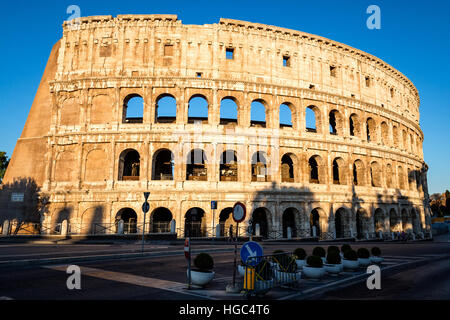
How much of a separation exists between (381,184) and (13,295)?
1487 inches

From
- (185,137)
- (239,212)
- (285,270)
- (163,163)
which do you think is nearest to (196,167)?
(163,163)

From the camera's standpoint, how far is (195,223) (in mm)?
29516

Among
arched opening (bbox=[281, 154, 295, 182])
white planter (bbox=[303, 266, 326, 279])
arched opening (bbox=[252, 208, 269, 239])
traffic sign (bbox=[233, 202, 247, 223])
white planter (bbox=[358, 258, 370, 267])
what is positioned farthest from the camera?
arched opening (bbox=[281, 154, 295, 182])

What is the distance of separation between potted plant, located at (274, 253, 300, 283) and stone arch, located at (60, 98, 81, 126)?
1084 inches

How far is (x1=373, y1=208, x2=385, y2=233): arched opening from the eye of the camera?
3516cm

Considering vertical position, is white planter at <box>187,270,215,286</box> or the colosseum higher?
the colosseum

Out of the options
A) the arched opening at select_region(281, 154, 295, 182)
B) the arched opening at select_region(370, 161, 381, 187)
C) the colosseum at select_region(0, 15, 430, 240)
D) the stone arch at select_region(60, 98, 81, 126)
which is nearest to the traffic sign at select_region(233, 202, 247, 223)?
the colosseum at select_region(0, 15, 430, 240)

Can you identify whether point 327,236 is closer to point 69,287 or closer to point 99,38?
point 69,287

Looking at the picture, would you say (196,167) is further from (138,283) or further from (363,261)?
(138,283)

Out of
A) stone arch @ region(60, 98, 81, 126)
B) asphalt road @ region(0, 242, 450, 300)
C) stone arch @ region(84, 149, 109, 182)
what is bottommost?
asphalt road @ region(0, 242, 450, 300)

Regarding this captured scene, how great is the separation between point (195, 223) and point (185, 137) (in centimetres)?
883

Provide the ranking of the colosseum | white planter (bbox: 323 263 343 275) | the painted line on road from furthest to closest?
the colosseum
white planter (bbox: 323 263 343 275)
the painted line on road

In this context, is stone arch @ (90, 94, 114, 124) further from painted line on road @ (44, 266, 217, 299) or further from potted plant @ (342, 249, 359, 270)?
potted plant @ (342, 249, 359, 270)
